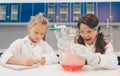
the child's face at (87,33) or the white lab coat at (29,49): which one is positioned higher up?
the child's face at (87,33)

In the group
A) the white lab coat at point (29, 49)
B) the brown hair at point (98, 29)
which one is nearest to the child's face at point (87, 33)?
the brown hair at point (98, 29)

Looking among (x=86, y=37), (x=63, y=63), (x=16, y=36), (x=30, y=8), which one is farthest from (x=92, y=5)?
(x=63, y=63)

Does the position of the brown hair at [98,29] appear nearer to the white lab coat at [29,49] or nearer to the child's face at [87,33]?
the child's face at [87,33]

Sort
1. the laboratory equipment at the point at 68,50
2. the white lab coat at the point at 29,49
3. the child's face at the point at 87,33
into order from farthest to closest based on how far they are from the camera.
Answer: the white lab coat at the point at 29,49, the child's face at the point at 87,33, the laboratory equipment at the point at 68,50

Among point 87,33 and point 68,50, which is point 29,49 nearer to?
point 87,33

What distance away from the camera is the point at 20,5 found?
10.7 feet

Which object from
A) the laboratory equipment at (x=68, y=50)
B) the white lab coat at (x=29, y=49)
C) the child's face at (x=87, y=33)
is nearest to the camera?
the laboratory equipment at (x=68, y=50)

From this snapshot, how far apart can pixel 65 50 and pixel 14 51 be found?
558 mm

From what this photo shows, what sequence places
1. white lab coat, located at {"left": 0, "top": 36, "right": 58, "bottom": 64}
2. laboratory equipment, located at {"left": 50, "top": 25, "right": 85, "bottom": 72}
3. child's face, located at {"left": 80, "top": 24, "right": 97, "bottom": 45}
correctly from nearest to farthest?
laboratory equipment, located at {"left": 50, "top": 25, "right": 85, "bottom": 72}, child's face, located at {"left": 80, "top": 24, "right": 97, "bottom": 45}, white lab coat, located at {"left": 0, "top": 36, "right": 58, "bottom": 64}

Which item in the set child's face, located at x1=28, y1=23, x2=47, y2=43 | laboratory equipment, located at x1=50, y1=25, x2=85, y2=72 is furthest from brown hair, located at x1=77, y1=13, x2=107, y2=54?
laboratory equipment, located at x1=50, y1=25, x2=85, y2=72

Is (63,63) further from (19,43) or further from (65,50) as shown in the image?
(19,43)

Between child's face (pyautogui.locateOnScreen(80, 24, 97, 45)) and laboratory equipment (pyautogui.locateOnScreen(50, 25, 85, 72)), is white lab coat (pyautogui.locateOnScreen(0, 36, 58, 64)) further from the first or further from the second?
laboratory equipment (pyautogui.locateOnScreen(50, 25, 85, 72))

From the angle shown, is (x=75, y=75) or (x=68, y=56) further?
(x=68, y=56)

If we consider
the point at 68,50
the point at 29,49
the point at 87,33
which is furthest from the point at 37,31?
the point at 68,50
